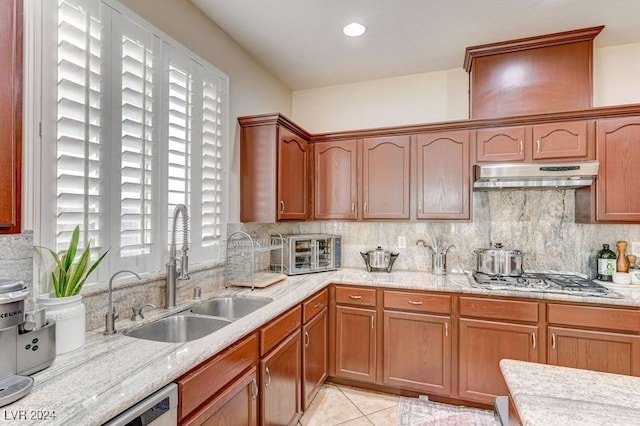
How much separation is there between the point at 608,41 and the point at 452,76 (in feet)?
3.72

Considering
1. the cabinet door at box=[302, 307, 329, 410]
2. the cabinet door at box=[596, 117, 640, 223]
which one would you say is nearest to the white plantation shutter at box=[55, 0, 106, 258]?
the cabinet door at box=[302, 307, 329, 410]

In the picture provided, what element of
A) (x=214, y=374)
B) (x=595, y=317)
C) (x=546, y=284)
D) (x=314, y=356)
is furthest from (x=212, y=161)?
(x=595, y=317)

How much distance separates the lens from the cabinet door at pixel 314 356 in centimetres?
229

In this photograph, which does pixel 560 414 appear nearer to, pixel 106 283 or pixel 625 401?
pixel 625 401

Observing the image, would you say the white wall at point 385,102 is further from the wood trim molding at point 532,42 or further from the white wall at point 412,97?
the wood trim molding at point 532,42

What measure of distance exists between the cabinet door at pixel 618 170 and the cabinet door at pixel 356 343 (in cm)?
184

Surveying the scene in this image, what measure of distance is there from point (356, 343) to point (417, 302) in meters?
0.60

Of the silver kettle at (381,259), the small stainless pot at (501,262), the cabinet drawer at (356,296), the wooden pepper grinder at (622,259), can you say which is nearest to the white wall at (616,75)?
the wooden pepper grinder at (622,259)

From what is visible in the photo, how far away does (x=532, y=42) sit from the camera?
2.57 m

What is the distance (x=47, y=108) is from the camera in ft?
4.52

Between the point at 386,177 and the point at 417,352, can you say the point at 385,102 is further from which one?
the point at 417,352

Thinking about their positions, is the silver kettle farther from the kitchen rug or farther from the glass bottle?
the glass bottle

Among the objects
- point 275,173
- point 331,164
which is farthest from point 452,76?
point 275,173

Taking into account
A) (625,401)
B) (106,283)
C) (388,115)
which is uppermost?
(388,115)
